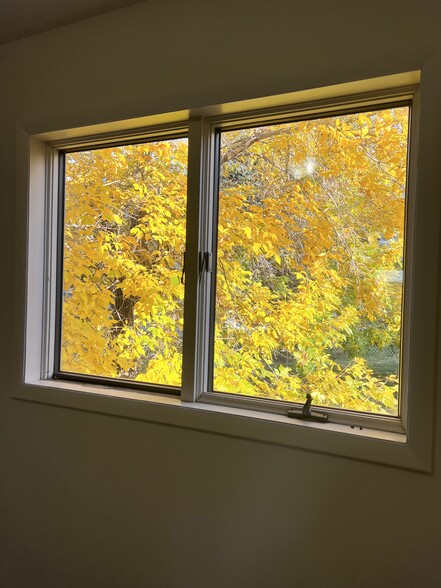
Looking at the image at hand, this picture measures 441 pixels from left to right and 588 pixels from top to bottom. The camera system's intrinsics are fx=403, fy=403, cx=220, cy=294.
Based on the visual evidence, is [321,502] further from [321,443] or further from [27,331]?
[27,331]

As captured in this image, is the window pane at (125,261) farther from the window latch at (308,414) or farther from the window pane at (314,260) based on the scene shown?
the window latch at (308,414)

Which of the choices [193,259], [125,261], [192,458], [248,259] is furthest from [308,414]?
[125,261]

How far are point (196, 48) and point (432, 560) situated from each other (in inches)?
69.0

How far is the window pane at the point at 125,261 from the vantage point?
1.59 meters

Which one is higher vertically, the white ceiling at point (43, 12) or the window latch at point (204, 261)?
the white ceiling at point (43, 12)

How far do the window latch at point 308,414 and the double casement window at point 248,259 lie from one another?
2 cm

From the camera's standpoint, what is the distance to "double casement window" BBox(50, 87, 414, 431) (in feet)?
4.19

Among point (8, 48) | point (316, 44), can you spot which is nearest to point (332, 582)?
point (316, 44)

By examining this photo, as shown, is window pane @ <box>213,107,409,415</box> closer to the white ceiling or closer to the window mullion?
the window mullion

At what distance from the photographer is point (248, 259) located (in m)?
1.46

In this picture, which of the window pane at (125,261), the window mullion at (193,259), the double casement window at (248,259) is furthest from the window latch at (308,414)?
the window pane at (125,261)

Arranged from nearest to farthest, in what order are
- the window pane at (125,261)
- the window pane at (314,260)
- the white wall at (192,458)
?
the white wall at (192,458) → the window pane at (314,260) → the window pane at (125,261)

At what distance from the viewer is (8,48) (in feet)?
5.82

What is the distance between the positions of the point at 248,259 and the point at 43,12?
1248mm
